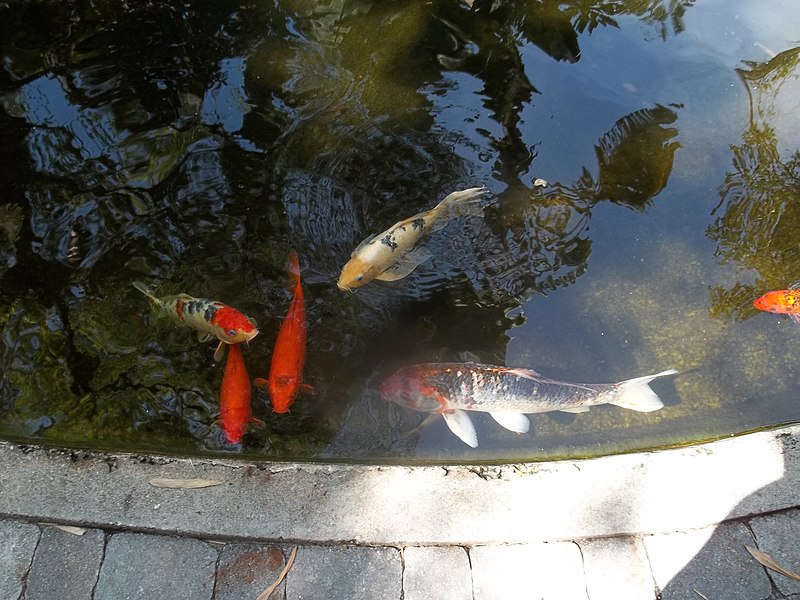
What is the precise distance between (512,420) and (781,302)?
1.69 m

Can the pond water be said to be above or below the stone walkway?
above

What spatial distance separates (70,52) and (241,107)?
50.9 inches

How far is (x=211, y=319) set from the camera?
317 centimetres

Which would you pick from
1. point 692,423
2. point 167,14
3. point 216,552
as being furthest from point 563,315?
point 167,14

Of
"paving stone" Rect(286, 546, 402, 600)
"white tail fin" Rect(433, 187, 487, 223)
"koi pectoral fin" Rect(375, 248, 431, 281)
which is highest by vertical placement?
"white tail fin" Rect(433, 187, 487, 223)

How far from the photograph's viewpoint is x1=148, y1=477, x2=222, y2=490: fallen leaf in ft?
8.95

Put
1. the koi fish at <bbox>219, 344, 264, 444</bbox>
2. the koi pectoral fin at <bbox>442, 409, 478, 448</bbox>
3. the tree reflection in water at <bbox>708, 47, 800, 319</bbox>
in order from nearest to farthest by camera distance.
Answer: the koi fish at <bbox>219, 344, 264, 444</bbox>, the koi pectoral fin at <bbox>442, 409, 478, 448</bbox>, the tree reflection in water at <bbox>708, 47, 800, 319</bbox>

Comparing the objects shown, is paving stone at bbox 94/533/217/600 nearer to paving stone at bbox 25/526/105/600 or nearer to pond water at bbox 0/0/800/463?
paving stone at bbox 25/526/105/600

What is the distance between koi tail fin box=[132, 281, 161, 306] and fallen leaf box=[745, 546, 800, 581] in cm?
309

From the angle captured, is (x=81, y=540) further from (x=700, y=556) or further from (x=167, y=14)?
(x=167, y=14)

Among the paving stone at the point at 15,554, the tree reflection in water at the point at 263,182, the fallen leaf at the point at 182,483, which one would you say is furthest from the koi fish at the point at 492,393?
the paving stone at the point at 15,554

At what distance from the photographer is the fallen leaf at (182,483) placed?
8.95 feet

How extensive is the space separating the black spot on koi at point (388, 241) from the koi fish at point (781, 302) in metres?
2.10

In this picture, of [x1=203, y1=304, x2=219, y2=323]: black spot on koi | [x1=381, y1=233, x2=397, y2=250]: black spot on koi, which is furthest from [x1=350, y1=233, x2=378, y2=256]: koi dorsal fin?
[x1=203, y1=304, x2=219, y2=323]: black spot on koi
